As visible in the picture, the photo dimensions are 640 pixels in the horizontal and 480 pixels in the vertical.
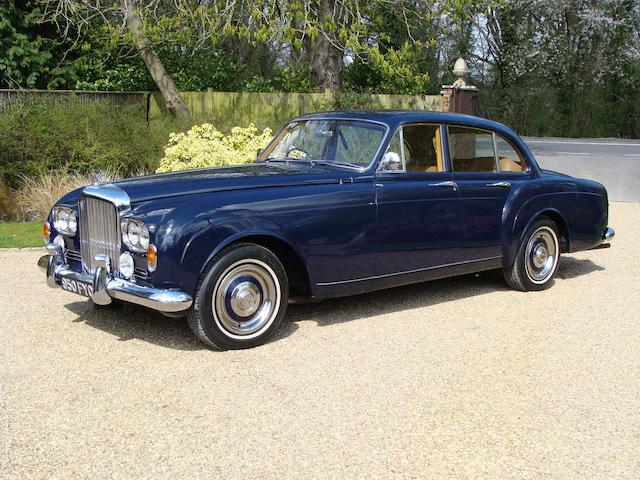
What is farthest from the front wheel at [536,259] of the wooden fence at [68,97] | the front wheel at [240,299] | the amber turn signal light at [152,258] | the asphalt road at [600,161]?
the wooden fence at [68,97]

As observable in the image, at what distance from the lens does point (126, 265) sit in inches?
223

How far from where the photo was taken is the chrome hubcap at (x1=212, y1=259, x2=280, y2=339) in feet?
18.7

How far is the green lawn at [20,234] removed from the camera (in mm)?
9789

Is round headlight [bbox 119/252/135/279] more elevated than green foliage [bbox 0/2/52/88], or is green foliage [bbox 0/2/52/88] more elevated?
green foliage [bbox 0/2/52/88]

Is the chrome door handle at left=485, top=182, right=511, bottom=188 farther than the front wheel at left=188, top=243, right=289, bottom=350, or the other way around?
the chrome door handle at left=485, top=182, right=511, bottom=188

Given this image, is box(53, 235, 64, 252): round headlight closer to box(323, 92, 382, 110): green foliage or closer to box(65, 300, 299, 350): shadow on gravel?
box(65, 300, 299, 350): shadow on gravel

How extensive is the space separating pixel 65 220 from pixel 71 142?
7.07 meters

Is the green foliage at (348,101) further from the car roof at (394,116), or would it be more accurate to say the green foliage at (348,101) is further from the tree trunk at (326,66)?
the car roof at (394,116)

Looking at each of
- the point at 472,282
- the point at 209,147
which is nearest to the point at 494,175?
the point at 472,282

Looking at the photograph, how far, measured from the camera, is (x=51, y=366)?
17.9 ft

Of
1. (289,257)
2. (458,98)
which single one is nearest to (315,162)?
(289,257)

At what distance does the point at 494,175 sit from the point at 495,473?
4035 mm

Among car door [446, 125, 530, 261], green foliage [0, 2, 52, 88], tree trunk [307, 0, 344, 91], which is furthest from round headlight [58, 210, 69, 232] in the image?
tree trunk [307, 0, 344, 91]

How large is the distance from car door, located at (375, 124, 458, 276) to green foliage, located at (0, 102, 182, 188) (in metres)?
7.05
